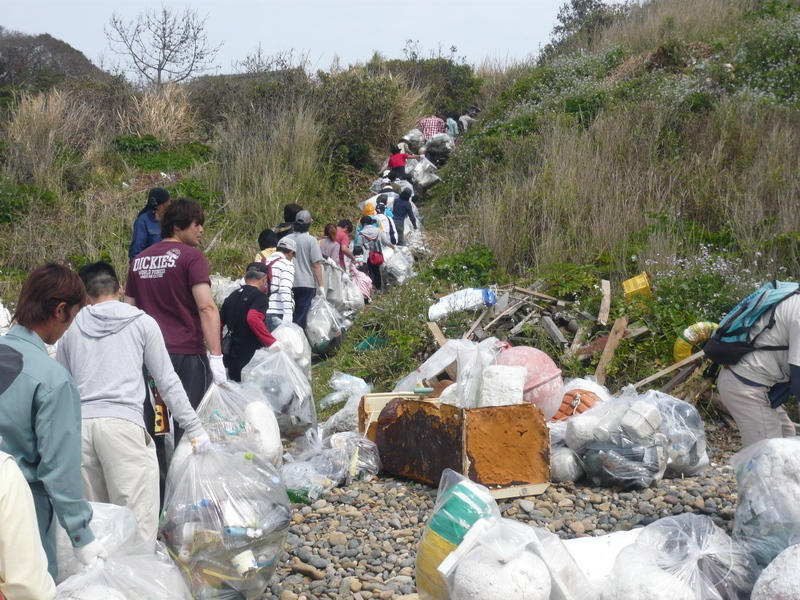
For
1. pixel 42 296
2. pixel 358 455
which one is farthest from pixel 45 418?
pixel 358 455

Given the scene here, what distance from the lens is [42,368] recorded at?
2309 millimetres

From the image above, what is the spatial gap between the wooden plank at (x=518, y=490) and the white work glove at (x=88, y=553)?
8.23 feet

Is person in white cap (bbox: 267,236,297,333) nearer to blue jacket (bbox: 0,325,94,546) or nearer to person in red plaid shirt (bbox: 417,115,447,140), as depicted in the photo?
blue jacket (bbox: 0,325,94,546)

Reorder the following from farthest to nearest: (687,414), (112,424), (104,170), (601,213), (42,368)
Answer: (104,170)
(601,213)
(687,414)
(112,424)
(42,368)

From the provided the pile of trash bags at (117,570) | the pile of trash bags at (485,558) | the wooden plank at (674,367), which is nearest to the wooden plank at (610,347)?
the wooden plank at (674,367)

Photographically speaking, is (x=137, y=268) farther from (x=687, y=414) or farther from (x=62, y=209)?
(x=62, y=209)

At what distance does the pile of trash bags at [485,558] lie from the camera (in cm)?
243

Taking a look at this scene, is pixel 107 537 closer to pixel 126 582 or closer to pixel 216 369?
pixel 126 582

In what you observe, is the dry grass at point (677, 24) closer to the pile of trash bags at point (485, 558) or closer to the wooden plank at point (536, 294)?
the wooden plank at point (536, 294)

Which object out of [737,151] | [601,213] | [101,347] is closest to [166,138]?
[601,213]

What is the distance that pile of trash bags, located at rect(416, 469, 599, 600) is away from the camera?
2428 millimetres

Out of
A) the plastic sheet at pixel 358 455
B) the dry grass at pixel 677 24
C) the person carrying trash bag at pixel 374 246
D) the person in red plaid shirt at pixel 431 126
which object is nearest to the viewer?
the plastic sheet at pixel 358 455

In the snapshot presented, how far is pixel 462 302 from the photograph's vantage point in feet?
25.3

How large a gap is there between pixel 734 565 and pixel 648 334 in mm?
3933
